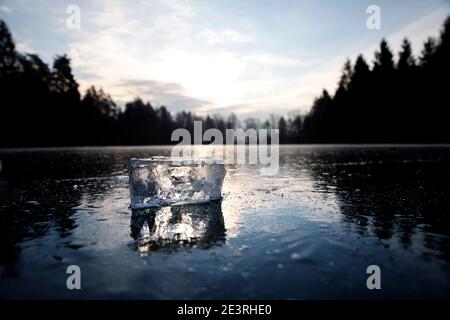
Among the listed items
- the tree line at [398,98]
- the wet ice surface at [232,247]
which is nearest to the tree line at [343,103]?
the tree line at [398,98]

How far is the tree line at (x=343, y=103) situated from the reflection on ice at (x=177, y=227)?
58348mm

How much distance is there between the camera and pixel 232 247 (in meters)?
4.86

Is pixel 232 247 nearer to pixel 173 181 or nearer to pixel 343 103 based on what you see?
pixel 173 181

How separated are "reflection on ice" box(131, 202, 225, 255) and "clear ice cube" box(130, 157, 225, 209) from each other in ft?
1.44

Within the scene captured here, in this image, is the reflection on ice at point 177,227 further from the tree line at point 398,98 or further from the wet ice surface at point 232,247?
the tree line at point 398,98

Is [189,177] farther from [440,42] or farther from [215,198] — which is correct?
[440,42]

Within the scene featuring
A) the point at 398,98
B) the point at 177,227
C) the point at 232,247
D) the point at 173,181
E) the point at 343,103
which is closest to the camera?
the point at 232,247

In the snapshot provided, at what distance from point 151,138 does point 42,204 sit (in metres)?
93.7

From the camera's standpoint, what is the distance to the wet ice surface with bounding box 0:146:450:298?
143 inches

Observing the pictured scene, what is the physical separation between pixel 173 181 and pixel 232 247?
150 inches

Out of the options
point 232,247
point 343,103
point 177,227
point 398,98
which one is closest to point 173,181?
point 177,227

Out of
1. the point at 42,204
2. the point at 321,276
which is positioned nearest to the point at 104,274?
the point at 321,276

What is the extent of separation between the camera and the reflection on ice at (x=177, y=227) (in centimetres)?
510

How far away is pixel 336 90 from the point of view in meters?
73.2
